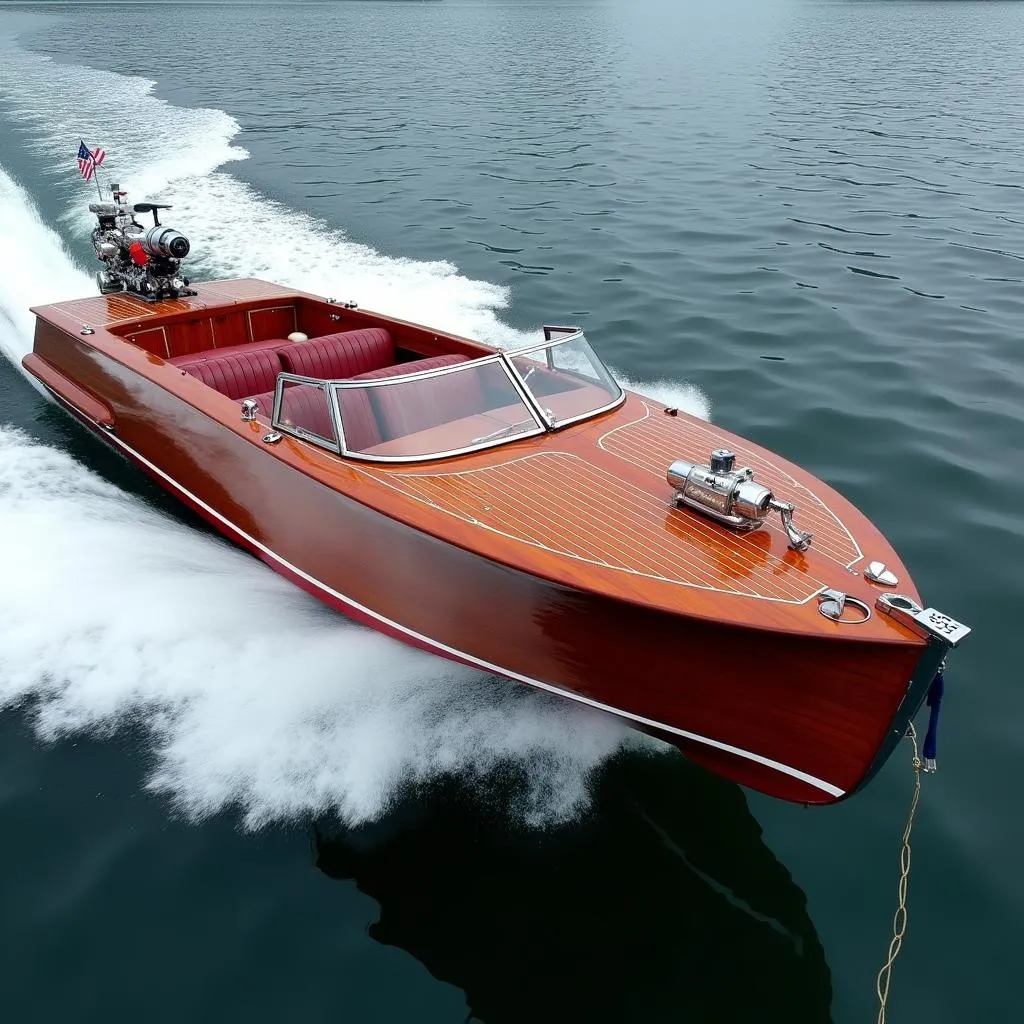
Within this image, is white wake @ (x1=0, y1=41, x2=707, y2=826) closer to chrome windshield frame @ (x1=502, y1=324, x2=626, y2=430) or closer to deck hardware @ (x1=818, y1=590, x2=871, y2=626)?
deck hardware @ (x1=818, y1=590, x2=871, y2=626)

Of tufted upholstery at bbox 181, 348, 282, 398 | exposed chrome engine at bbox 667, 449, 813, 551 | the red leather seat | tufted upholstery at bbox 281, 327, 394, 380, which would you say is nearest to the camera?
exposed chrome engine at bbox 667, 449, 813, 551

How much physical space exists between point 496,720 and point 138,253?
5884 millimetres

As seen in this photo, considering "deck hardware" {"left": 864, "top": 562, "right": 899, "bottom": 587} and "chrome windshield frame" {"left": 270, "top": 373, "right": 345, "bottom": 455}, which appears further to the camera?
"chrome windshield frame" {"left": 270, "top": 373, "right": 345, "bottom": 455}

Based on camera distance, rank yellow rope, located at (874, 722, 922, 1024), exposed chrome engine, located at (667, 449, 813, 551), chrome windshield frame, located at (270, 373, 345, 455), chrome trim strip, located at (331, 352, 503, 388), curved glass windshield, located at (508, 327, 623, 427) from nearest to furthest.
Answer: yellow rope, located at (874, 722, 922, 1024)
exposed chrome engine, located at (667, 449, 813, 551)
chrome trim strip, located at (331, 352, 503, 388)
chrome windshield frame, located at (270, 373, 345, 455)
curved glass windshield, located at (508, 327, 623, 427)

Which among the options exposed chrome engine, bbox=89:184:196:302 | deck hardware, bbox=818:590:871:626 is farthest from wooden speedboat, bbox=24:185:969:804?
exposed chrome engine, bbox=89:184:196:302

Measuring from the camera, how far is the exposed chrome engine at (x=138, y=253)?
742 centimetres

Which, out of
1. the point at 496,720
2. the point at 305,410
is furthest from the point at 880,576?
the point at 305,410

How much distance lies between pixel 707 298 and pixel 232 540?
7.02m

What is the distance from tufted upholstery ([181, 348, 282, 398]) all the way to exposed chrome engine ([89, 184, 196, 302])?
1.65 metres

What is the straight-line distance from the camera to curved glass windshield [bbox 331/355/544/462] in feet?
16.0

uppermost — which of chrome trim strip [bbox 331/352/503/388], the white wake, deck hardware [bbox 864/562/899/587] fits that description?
chrome trim strip [bbox 331/352/503/388]

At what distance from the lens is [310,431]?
514 cm

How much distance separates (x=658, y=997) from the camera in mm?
3305

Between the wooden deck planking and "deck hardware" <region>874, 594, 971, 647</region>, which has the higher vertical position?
"deck hardware" <region>874, 594, 971, 647</region>
